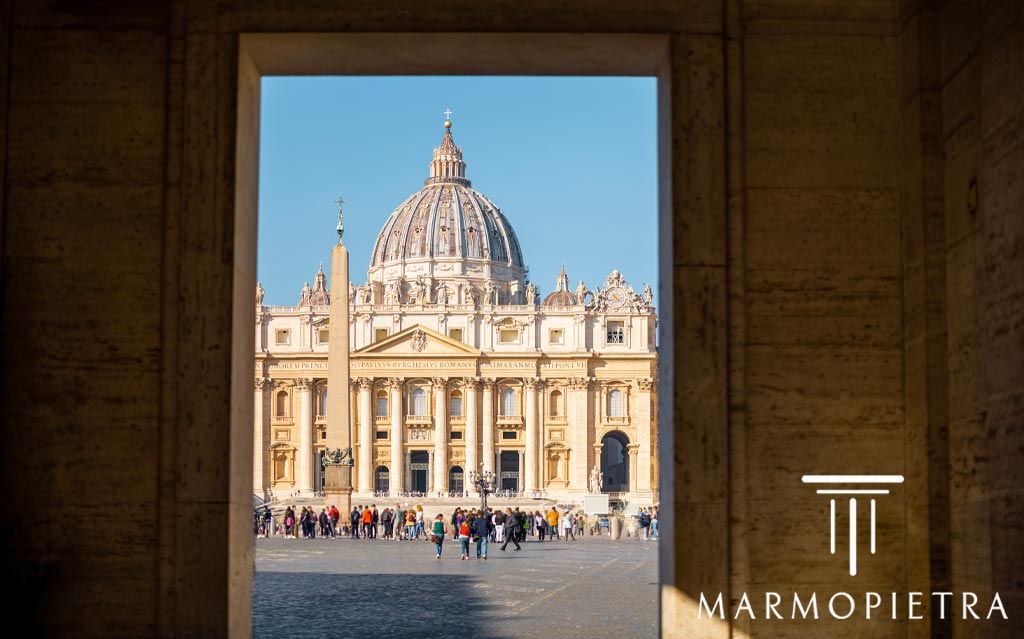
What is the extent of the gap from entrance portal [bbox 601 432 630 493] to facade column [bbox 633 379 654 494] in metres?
1.83

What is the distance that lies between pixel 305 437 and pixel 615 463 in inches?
826

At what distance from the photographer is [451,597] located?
14664 mm

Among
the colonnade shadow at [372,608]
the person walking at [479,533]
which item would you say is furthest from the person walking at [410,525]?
the colonnade shadow at [372,608]

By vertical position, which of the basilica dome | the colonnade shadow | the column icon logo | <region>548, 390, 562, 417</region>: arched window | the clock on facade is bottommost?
the colonnade shadow

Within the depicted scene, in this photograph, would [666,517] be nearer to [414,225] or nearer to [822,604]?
[822,604]

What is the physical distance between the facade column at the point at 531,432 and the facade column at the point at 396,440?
7.40 metres

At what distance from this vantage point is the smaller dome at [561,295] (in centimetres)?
9575

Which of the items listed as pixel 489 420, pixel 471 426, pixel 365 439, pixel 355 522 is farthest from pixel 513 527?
pixel 365 439

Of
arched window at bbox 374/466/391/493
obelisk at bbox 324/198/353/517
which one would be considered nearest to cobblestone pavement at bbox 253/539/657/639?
obelisk at bbox 324/198/353/517

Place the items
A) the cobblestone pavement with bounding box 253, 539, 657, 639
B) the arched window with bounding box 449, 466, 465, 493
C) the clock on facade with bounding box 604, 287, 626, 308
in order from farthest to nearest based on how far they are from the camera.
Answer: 1. the clock on facade with bounding box 604, 287, 626, 308
2. the arched window with bounding box 449, 466, 465, 493
3. the cobblestone pavement with bounding box 253, 539, 657, 639

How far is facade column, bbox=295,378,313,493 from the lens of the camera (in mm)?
86812

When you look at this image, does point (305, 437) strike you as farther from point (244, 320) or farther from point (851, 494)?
point (851, 494)

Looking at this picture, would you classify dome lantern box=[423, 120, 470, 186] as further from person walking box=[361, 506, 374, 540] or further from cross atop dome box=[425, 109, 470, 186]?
person walking box=[361, 506, 374, 540]

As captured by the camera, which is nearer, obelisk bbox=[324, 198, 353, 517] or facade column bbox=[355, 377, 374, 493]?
obelisk bbox=[324, 198, 353, 517]
